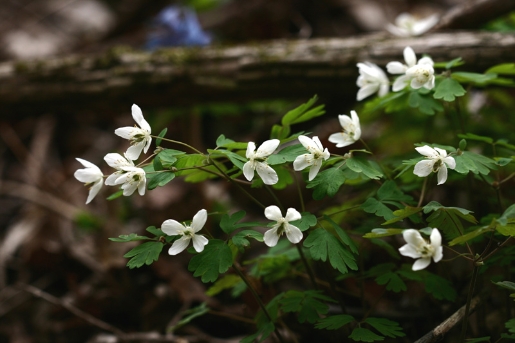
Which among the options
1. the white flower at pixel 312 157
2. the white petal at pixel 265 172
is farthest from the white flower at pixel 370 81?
the white petal at pixel 265 172

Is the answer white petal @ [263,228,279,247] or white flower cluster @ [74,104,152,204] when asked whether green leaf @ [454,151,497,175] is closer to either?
white petal @ [263,228,279,247]

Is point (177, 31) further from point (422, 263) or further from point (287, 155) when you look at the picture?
point (422, 263)

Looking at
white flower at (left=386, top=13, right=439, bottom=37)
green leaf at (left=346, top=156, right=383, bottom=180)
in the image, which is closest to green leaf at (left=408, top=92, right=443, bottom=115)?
green leaf at (left=346, top=156, right=383, bottom=180)

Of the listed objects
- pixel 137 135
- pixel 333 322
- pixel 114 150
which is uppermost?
pixel 137 135

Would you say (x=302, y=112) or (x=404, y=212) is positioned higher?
(x=302, y=112)

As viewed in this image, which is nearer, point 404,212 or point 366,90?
point 404,212

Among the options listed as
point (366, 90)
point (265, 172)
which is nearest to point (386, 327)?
point (265, 172)

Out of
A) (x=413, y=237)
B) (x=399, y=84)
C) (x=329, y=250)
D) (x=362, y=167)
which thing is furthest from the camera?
(x=399, y=84)

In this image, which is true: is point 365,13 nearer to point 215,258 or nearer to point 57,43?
point 57,43
